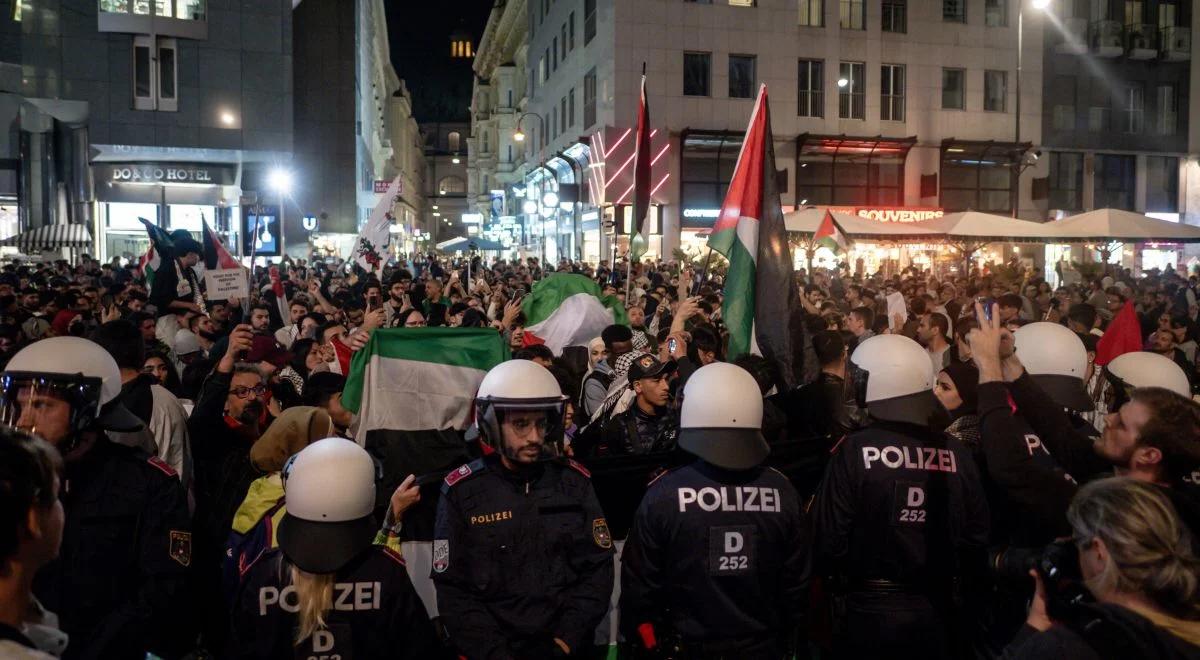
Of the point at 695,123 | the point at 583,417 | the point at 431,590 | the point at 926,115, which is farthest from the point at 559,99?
the point at 431,590

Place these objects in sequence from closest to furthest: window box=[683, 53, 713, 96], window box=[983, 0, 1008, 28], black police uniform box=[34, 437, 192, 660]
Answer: black police uniform box=[34, 437, 192, 660] < window box=[683, 53, 713, 96] < window box=[983, 0, 1008, 28]

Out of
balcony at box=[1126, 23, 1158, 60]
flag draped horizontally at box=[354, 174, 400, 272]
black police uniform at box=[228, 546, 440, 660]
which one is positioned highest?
balcony at box=[1126, 23, 1158, 60]

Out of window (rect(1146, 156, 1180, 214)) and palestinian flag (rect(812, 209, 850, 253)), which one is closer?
palestinian flag (rect(812, 209, 850, 253))

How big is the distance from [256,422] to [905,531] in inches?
147

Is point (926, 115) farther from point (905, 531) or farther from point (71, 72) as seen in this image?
point (905, 531)

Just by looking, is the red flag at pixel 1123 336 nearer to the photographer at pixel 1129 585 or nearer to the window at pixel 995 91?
the photographer at pixel 1129 585

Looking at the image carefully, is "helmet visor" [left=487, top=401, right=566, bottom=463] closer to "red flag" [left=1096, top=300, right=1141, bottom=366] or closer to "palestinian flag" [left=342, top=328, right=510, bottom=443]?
"palestinian flag" [left=342, top=328, right=510, bottom=443]

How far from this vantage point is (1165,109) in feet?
150

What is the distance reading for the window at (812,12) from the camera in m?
41.0

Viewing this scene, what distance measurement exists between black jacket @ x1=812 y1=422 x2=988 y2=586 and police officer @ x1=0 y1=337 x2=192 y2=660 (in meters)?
2.70

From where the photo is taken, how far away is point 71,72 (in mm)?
40219

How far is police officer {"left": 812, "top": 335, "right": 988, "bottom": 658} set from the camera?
4.28 metres

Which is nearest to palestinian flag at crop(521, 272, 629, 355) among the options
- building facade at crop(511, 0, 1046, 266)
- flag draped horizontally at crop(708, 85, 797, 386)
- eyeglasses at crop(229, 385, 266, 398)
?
flag draped horizontally at crop(708, 85, 797, 386)

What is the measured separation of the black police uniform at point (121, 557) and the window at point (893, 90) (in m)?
42.0
